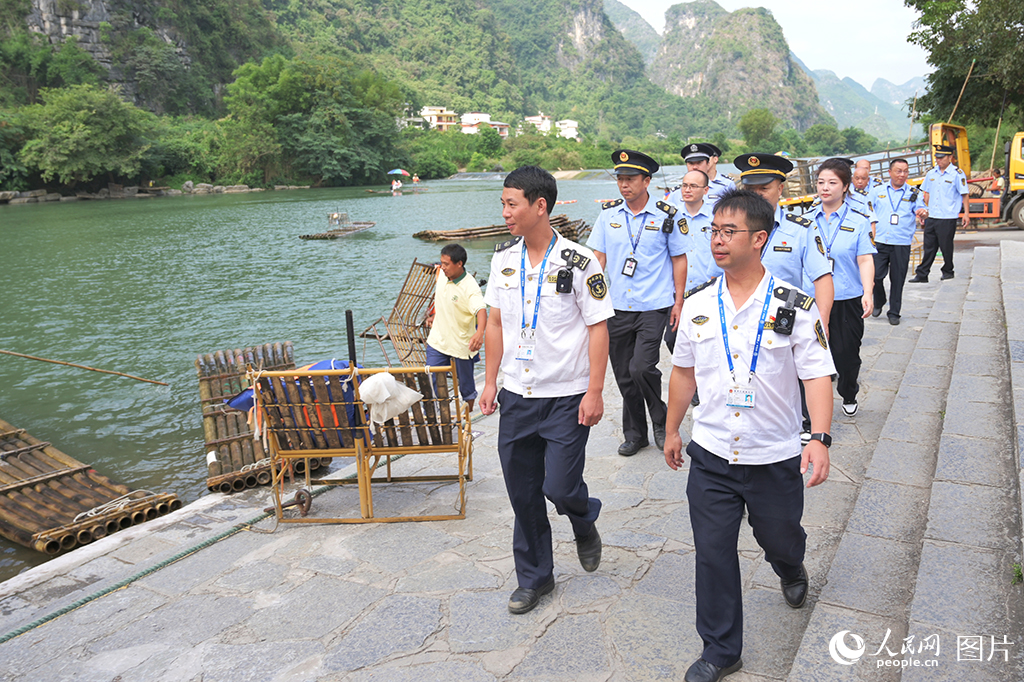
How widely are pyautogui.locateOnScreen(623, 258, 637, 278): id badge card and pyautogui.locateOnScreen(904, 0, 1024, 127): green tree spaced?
19119 mm

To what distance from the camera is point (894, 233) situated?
8.97 metres

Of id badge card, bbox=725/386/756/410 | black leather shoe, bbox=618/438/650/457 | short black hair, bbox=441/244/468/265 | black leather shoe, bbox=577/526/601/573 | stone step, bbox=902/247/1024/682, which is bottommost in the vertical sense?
black leather shoe, bbox=618/438/650/457

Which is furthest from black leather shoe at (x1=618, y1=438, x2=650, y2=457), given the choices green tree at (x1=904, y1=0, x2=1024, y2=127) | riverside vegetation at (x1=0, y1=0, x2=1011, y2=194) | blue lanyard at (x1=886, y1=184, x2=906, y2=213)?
Result: riverside vegetation at (x1=0, y1=0, x2=1011, y2=194)

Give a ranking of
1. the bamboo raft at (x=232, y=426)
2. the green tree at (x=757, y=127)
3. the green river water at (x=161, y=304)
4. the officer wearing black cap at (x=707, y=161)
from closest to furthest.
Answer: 1. the officer wearing black cap at (x=707, y=161)
2. the bamboo raft at (x=232, y=426)
3. the green river water at (x=161, y=304)
4. the green tree at (x=757, y=127)

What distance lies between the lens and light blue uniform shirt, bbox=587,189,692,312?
5050 mm

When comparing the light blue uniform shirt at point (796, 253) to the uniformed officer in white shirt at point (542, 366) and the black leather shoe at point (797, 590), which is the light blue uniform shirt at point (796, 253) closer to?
the uniformed officer in white shirt at point (542, 366)

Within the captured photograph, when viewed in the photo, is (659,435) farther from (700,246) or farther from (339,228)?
(339,228)

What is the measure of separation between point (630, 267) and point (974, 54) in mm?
21092

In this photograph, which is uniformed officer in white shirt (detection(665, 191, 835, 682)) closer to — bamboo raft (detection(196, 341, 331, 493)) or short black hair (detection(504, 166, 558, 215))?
short black hair (detection(504, 166, 558, 215))

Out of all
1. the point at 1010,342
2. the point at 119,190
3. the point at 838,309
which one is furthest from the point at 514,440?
the point at 119,190

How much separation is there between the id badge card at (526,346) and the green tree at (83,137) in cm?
5898

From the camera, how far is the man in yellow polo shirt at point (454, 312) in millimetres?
6516

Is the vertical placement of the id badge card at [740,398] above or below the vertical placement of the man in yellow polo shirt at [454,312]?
above

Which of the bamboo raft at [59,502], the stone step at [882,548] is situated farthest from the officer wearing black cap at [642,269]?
the bamboo raft at [59,502]
